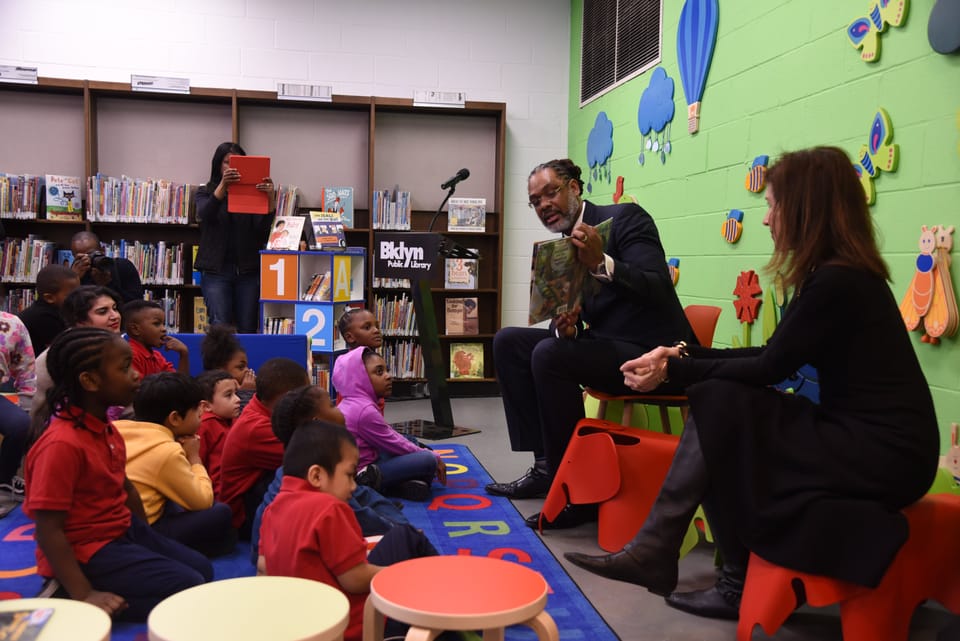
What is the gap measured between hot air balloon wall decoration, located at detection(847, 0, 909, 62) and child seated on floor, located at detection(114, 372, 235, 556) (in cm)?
244

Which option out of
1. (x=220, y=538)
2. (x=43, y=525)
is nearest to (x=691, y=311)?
(x=220, y=538)

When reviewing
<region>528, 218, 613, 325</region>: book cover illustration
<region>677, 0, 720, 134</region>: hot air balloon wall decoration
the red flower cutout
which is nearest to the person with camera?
<region>528, 218, 613, 325</region>: book cover illustration

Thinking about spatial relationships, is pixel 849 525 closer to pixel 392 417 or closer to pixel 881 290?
pixel 881 290

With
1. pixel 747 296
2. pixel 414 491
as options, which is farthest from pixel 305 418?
pixel 747 296

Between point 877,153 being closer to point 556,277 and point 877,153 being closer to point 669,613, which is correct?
point 556,277

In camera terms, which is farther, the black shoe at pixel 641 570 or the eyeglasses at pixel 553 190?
the eyeglasses at pixel 553 190

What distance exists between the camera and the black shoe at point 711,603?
199cm

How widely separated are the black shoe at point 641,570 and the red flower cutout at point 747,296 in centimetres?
155

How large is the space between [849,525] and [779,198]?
76 cm

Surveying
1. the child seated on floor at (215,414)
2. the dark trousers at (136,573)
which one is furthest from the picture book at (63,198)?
the dark trousers at (136,573)

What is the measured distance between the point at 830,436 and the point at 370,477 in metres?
1.84

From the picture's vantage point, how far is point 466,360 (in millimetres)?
6016

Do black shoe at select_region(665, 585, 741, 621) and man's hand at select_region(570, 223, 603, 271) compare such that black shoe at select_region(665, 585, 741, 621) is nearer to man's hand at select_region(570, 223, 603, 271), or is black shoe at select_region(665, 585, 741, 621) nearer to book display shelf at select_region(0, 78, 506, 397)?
man's hand at select_region(570, 223, 603, 271)

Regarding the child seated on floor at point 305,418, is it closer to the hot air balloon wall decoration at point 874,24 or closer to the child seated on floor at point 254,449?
the child seated on floor at point 254,449
